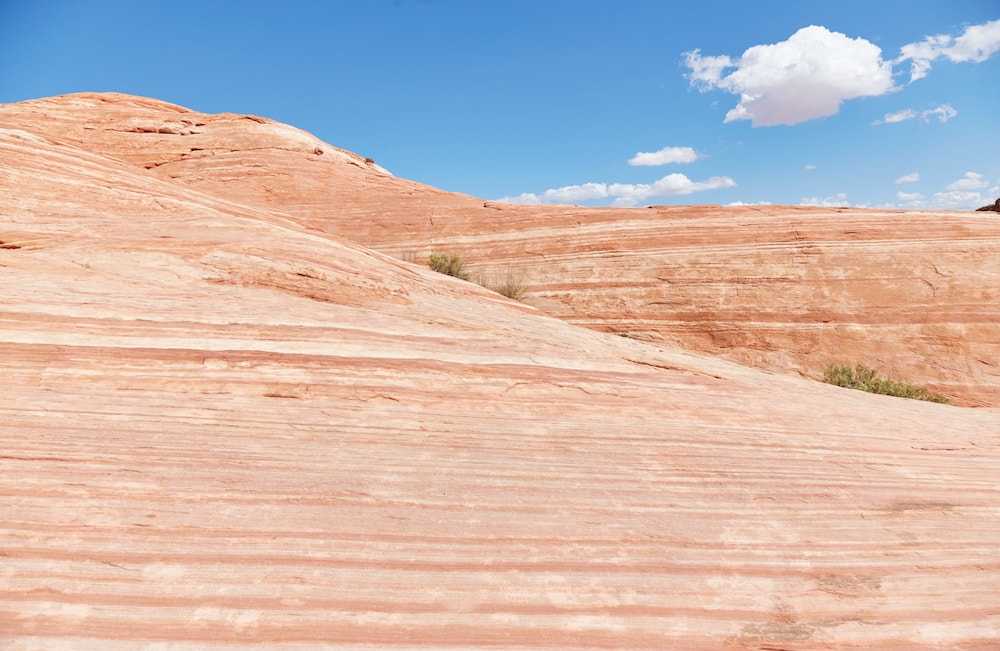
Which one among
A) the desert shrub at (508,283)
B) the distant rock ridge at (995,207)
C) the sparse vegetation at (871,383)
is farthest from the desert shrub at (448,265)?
the distant rock ridge at (995,207)

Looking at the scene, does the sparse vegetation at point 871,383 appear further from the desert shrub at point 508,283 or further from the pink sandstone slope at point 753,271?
the desert shrub at point 508,283

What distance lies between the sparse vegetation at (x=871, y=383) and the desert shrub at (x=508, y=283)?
7899 mm

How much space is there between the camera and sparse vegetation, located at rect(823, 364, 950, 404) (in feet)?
38.3

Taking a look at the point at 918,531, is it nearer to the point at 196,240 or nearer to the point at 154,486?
the point at 154,486

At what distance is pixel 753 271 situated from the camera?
14945mm

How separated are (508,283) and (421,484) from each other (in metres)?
11.6

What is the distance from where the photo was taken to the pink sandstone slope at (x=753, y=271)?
13438 millimetres

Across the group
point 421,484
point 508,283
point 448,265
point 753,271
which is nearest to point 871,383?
point 753,271

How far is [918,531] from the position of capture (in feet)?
13.5

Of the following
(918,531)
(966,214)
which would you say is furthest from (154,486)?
(966,214)

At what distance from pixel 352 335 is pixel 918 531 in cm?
517

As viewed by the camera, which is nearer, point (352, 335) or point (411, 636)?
point (411, 636)

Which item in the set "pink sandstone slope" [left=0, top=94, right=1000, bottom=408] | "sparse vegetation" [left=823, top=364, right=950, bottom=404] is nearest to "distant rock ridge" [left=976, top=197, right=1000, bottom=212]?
"pink sandstone slope" [left=0, top=94, right=1000, bottom=408]

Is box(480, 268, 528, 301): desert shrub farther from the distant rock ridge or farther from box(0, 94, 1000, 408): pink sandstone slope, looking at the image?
the distant rock ridge
